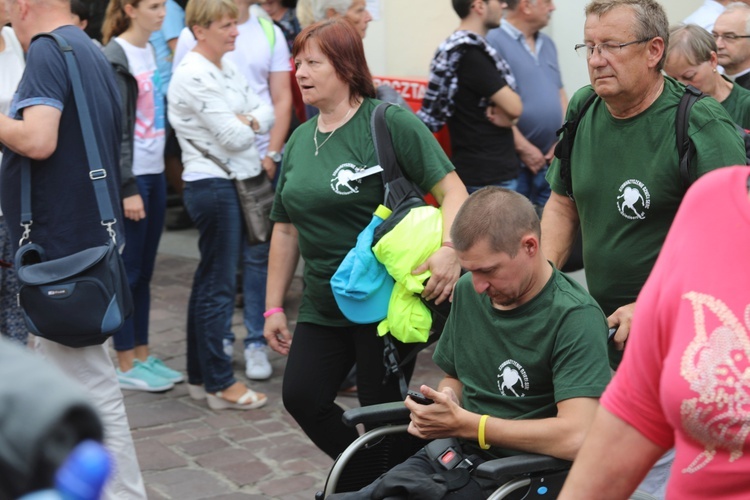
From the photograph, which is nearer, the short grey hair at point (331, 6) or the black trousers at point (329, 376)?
the black trousers at point (329, 376)

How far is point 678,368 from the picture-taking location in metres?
1.79

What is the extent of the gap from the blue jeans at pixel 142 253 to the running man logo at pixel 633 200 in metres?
3.17

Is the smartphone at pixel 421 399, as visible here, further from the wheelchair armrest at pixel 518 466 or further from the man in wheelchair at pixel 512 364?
the wheelchair armrest at pixel 518 466

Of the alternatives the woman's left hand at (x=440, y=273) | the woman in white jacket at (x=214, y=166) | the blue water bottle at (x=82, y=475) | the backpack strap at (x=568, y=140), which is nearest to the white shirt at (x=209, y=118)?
the woman in white jacket at (x=214, y=166)

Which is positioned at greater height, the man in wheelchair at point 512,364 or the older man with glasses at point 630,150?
the older man with glasses at point 630,150

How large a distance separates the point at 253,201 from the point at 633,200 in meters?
2.66

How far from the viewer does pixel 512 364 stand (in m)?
3.09

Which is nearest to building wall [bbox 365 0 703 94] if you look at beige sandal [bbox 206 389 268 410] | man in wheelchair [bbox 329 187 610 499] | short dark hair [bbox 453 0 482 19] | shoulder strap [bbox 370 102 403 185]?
short dark hair [bbox 453 0 482 19]

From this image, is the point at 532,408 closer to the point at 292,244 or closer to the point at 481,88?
the point at 292,244

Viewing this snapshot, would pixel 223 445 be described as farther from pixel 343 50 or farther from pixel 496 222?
pixel 496 222

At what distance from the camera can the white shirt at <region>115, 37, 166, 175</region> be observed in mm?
5828

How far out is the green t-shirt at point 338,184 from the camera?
391cm

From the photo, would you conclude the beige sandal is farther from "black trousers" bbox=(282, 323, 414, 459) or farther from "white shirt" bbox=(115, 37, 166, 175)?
"black trousers" bbox=(282, 323, 414, 459)

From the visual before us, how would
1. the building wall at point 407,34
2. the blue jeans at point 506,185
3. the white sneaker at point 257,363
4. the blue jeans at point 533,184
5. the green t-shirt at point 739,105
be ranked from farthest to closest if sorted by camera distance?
1. the building wall at point 407,34
2. the blue jeans at point 533,184
3. the white sneaker at point 257,363
4. the blue jeans at point 506,185
5. the green t-shirt at point 739,105
